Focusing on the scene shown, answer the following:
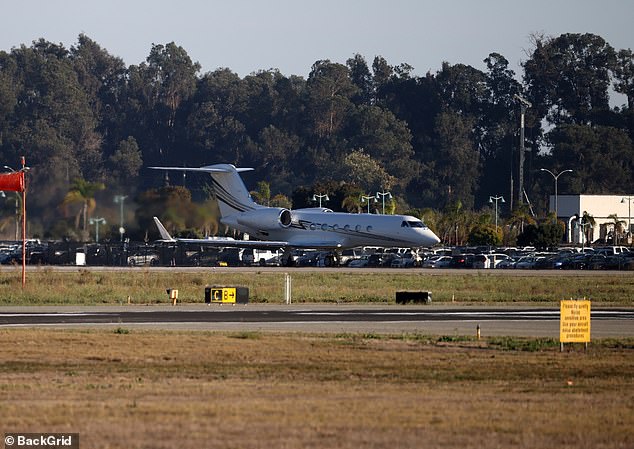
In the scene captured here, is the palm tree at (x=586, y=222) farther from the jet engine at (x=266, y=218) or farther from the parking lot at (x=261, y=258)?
the jet engine at (x=266, y=218)

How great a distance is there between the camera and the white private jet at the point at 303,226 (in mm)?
90500

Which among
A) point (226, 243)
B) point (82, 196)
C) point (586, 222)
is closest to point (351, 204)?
point (586, 222)

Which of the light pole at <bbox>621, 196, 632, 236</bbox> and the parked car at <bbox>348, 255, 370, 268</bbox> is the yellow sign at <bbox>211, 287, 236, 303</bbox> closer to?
the parked car at <bbox>348, 255, 370, 268</bbox>

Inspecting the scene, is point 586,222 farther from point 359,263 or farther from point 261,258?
point 261,258

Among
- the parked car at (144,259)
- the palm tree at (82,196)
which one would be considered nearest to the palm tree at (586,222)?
the parked car at (144,259)

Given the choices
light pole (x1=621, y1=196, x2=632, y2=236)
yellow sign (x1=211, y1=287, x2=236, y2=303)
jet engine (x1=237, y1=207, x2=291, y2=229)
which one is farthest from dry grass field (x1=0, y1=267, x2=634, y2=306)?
light pole (x1=621, y1=196, x2=632, y2=236)

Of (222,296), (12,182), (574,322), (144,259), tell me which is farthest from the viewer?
(144,259)

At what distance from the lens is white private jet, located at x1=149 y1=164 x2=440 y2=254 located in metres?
90.5

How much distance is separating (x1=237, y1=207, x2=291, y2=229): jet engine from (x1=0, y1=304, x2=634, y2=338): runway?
155 ft

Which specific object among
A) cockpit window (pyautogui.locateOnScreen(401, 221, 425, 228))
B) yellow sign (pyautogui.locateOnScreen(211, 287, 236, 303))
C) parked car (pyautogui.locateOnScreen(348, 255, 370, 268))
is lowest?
yellow sign (pyautogui.locateOnScreen(211, 287, 236, 303))

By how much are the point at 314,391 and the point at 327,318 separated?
19.3m

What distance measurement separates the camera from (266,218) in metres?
97.1

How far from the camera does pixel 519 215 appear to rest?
475 ft

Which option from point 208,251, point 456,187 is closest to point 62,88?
point 456,187
